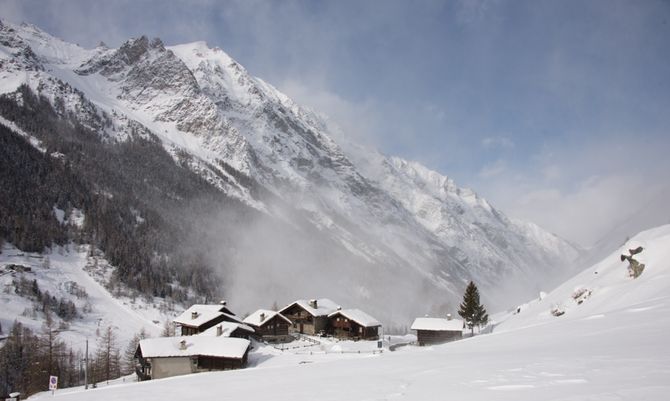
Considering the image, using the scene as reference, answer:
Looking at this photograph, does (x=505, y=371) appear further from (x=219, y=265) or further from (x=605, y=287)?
(x=219, y=265)

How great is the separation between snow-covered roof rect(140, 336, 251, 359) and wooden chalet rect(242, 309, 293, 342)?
20.3 metres

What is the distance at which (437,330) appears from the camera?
72.6 meters

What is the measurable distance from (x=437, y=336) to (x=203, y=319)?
39.9m

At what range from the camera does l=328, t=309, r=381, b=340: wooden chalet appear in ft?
277

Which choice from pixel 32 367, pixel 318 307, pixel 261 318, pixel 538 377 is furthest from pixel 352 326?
pixel 538 377

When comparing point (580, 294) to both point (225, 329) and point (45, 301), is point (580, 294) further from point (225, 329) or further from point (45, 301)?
point (45, 301)

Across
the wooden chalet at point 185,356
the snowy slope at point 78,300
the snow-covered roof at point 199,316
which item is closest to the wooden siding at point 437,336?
the wooden chalet at point 185,356

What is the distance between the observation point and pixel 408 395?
1271cm

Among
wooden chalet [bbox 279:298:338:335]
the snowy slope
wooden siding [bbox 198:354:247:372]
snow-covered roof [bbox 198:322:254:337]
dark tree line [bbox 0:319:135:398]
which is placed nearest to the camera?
wooden siding [bbox 198:354:247:372]

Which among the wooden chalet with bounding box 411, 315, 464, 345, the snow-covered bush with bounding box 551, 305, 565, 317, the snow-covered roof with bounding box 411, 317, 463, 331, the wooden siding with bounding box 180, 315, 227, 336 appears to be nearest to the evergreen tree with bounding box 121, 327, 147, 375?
the wooden siding with bounding box 180, 315, 227, 336

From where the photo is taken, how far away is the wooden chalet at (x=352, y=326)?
84375 mm

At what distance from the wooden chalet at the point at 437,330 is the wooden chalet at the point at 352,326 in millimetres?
12597

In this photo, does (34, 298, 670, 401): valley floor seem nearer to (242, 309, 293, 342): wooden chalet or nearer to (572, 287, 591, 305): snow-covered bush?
(572, 287, 591, 305): snow-covered bush

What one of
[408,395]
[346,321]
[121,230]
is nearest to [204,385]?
[408,395]
